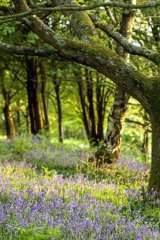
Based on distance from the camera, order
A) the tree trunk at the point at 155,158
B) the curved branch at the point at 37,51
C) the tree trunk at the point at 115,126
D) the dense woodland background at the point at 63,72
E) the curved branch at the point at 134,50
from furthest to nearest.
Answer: the dense woodland background at the point at 63,72 < the tree trunk at the point at 115,126 < the curved branch at the point at 37,51 < the curved branch at the point at 134,50 < the tree trunk at the point at 155,158

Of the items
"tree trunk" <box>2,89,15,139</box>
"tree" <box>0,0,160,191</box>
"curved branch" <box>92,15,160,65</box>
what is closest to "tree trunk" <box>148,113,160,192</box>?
"tree" <box>0,0,160,191</box>

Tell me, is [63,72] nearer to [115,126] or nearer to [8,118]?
[115,126]

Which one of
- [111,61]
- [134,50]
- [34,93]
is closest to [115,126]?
[134,50]

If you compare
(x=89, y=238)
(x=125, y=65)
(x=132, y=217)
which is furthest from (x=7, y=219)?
(x=125, y=65)

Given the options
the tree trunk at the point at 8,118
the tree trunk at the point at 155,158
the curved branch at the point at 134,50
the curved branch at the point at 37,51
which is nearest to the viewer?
the tree trunk at the point at 155,158

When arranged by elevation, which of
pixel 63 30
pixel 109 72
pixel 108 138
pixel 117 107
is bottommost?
pixel 108 138

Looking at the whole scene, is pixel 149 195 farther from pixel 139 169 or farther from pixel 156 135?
pixel 139 169

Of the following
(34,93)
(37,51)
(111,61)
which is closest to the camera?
(111,61)

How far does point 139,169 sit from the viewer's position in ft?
30.2

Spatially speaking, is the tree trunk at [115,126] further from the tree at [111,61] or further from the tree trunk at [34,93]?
the tree trunk at [34,93]

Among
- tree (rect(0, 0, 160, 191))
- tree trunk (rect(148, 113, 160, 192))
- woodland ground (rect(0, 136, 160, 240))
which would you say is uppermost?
tree (rect(0, 0, 160, 191))

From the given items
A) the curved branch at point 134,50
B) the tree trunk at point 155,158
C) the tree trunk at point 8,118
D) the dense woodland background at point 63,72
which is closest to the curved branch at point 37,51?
the curved branch at point 134,50

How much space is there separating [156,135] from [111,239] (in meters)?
2.59

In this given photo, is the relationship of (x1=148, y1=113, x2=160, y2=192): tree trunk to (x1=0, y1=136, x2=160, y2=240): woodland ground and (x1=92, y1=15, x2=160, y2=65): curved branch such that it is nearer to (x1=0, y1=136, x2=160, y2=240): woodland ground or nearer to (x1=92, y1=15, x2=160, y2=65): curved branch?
(x1=0, y1=136, x2=160, y2=240): woodland ground
